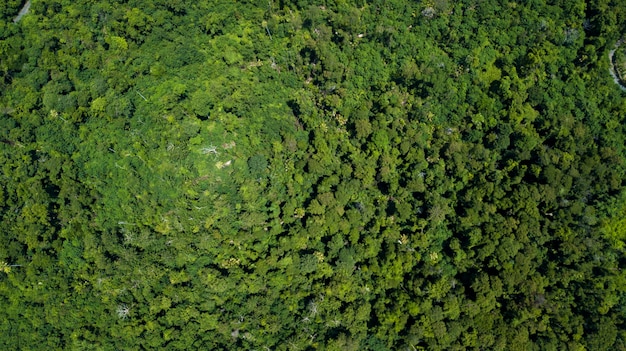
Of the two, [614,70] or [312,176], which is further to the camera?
[614,70]

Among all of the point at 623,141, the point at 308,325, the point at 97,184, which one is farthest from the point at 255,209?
the point at 623,141

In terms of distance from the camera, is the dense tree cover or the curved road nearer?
the dense tree cover

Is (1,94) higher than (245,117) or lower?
lower

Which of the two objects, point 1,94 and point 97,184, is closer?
point 97,184

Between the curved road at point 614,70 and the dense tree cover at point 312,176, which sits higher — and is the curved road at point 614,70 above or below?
above

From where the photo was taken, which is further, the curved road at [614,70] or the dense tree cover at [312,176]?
the curved road at [614,70]

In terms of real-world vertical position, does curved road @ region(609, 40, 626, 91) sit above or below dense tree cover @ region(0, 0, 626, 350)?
above

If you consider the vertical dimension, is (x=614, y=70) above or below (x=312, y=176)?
above

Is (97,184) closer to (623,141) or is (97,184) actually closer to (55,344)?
(55,344)
